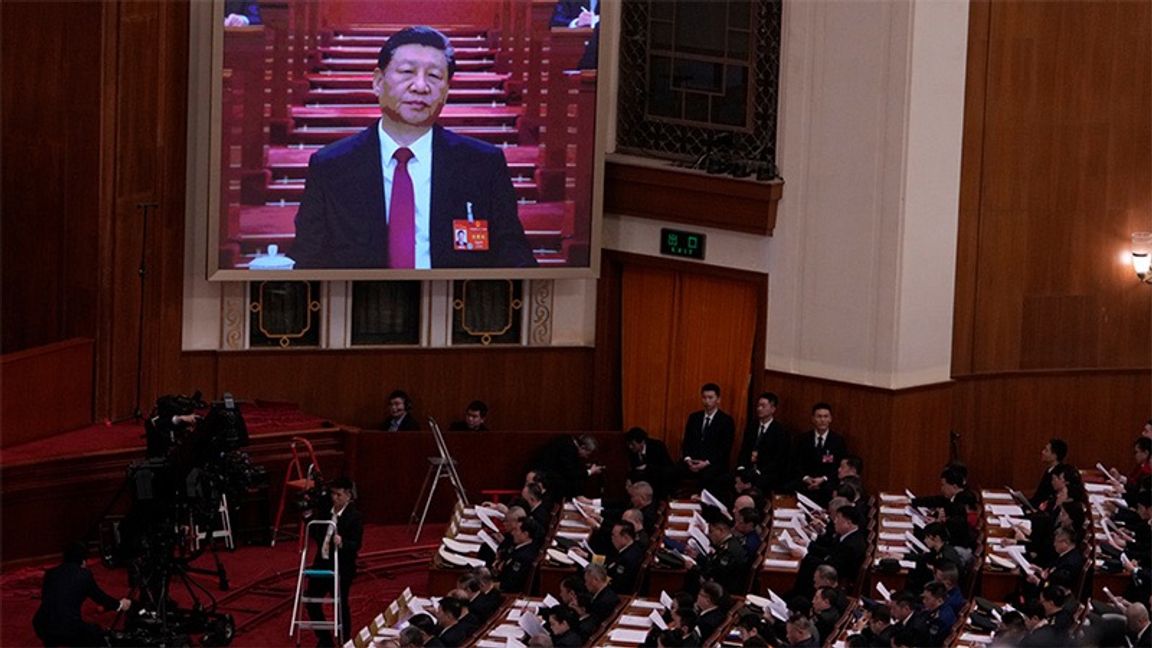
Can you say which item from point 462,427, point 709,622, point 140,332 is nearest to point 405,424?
point 462,427

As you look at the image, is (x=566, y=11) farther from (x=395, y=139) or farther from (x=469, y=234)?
(x=469, y=234)

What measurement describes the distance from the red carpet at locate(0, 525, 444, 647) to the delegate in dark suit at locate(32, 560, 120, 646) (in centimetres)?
103

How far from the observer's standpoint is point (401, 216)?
1980cm

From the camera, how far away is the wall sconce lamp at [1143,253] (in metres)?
20.7

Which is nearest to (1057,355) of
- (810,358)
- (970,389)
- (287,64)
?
(970,389)

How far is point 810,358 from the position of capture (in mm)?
19812

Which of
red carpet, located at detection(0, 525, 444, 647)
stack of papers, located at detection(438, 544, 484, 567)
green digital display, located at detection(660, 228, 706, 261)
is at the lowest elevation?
red carpet, located at detection(0, 525, 444, 647)

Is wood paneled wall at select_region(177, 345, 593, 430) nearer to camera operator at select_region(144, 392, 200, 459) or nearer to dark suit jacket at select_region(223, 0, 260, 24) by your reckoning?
camera operator at select_region(144, 392, 200, 459)

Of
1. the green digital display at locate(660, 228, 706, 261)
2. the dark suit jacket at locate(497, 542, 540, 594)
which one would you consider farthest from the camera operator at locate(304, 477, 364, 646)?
the green digital display at locate(660, 228, 706, 261)

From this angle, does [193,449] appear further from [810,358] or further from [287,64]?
[810,358]

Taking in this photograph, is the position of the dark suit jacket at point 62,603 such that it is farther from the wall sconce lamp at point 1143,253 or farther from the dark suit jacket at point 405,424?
the wall sconce lamp at point 1143,253

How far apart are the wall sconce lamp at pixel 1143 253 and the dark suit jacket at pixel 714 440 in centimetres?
422

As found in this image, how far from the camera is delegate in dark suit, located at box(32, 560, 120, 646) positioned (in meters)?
14.8

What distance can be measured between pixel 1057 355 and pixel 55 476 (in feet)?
30.5
